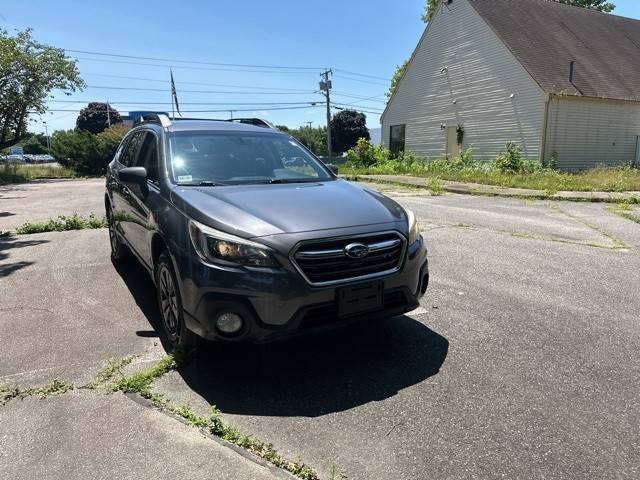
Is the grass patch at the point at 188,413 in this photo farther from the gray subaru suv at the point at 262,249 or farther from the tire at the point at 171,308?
the gray subaru suv at the point at 262,249

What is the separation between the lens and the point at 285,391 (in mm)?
3207

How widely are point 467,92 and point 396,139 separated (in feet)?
21.1

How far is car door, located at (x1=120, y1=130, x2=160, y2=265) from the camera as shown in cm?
415

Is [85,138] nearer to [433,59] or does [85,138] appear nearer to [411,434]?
[433,59]

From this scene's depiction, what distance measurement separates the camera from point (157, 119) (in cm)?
516

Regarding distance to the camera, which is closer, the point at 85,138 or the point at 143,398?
the point at 143,398

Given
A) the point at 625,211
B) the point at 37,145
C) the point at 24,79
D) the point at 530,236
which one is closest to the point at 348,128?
the point at 24,79

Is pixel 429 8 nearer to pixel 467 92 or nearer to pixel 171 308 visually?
pixel 467 92

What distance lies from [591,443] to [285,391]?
1783 millimetres

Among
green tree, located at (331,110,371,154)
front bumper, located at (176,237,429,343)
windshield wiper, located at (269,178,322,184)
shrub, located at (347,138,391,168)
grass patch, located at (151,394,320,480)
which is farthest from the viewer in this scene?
green tree, located at (331,110,371,154)

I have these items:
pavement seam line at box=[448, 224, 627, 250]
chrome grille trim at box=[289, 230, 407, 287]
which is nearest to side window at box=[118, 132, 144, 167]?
chrome grille trim at box=[289, 230, 407, 287]

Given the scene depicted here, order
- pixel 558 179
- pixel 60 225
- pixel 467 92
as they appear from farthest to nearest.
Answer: pixel 467 92 → pixel 558 179 → pixel 60 225

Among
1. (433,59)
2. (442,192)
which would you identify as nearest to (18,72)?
(433,59)

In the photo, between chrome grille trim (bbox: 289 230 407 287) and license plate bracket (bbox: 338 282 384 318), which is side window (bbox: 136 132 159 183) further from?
license plate bracket (bbox: 338 282 384 318)
